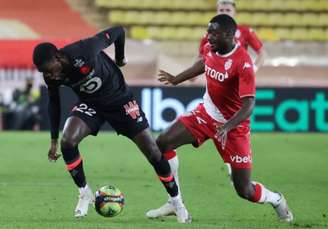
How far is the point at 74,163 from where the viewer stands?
28.5ft

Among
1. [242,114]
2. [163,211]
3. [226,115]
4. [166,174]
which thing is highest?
[242,114]

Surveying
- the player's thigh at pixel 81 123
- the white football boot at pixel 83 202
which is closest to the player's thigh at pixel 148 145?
the player's thigh at pixel 81 123

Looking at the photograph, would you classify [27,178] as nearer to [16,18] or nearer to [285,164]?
[285,164]

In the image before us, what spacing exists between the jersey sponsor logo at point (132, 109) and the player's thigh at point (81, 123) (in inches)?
11.0

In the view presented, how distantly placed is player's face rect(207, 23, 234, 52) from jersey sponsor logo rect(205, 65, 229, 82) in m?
0.29

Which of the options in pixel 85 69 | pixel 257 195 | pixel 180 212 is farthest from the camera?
pixel 180 212

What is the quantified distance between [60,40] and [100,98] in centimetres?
1489

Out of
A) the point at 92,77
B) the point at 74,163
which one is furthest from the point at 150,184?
the point at 92,77

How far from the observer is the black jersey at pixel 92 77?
837 cm

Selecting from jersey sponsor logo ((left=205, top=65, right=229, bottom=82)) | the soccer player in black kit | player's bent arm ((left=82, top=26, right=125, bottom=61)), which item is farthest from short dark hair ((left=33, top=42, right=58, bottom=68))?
jersey sponsor logo ((left=205, top=65, right=229, bottom=82))

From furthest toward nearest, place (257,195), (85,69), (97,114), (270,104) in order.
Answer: (270,104), (97,114), (257,195), (85,69)

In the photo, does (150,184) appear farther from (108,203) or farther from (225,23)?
(225,23)

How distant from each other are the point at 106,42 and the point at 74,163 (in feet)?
3.86

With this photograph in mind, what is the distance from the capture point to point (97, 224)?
8.21m
